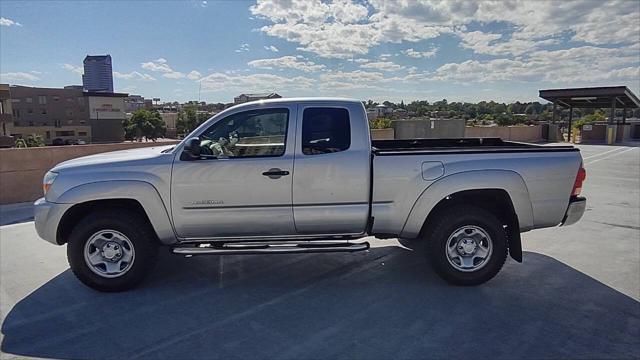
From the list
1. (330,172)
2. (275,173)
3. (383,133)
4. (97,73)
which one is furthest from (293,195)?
(97,73)

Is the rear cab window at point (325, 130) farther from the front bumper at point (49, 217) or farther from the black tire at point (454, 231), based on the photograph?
the front bumper at point (49, 217)

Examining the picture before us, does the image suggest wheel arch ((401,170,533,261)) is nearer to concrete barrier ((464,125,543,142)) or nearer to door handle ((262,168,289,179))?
door handle ((262,168,289,179))

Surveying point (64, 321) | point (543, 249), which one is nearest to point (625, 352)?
point (543, 249)

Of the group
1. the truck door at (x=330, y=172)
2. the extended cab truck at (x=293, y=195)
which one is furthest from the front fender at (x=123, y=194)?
the truck door at (x=330, y=172)

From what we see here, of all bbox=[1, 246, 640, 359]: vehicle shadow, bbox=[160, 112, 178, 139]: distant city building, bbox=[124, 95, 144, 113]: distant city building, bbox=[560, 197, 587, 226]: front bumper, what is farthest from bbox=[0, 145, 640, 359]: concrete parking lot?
bbox=[124, 95, 144, 113]: distant city building

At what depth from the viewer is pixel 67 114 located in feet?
292

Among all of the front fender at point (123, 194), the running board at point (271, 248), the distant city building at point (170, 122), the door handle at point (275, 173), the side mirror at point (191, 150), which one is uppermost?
the distant city building at point (170, 122)

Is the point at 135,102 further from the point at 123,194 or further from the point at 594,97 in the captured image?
the point at 123,194

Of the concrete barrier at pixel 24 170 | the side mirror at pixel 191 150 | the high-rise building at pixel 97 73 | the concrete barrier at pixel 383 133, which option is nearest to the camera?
the side mirror at pixel 191 150

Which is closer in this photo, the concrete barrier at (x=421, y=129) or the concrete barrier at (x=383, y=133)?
the concrete barrier at (x=383, y=133)

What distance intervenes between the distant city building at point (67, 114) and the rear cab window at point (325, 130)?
92968 millimetres

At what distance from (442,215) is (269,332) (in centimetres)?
215

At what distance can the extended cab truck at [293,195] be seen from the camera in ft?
13.9

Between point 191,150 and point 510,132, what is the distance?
28.8m
